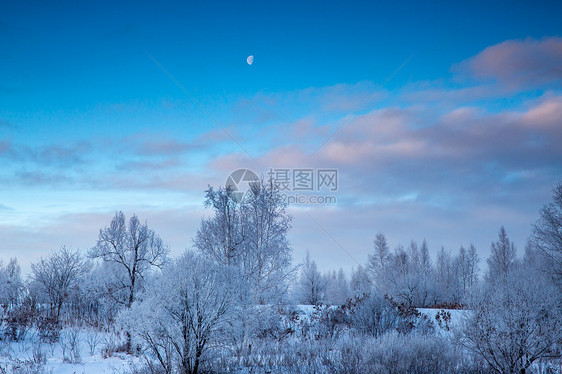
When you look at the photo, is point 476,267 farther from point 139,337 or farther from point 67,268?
point 139,337

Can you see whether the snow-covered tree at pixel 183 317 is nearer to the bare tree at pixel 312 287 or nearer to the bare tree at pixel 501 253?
the bare tree at pixel 312 287

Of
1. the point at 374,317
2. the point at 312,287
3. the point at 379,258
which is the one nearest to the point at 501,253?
the point at 379,258

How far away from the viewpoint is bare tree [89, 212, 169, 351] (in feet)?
59.0

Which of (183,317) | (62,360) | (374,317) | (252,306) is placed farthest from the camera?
(374,317)

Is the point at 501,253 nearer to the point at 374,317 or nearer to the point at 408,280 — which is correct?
the point at 408,280

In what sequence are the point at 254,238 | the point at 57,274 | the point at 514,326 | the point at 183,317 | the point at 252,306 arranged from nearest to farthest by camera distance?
the point at 183,317 < the point at 514,326 < the point at 252,306 < the point at 254,238 < the point at 57,274

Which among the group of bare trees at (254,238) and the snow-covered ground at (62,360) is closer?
the snow-covered ground at (62,360)

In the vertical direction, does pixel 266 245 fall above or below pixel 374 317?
above

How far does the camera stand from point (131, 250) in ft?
60.5

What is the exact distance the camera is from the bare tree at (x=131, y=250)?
708 inches

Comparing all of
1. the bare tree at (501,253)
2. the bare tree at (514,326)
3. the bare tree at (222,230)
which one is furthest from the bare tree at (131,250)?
the bare tree at (501,253)

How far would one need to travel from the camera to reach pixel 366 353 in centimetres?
1197

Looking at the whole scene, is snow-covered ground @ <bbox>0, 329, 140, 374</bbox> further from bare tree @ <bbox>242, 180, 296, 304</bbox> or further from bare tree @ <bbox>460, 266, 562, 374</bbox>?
bare tree @ <bbox>460, 266, 562, 374</bbox>

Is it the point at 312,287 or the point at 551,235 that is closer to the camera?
the point at 551,235
